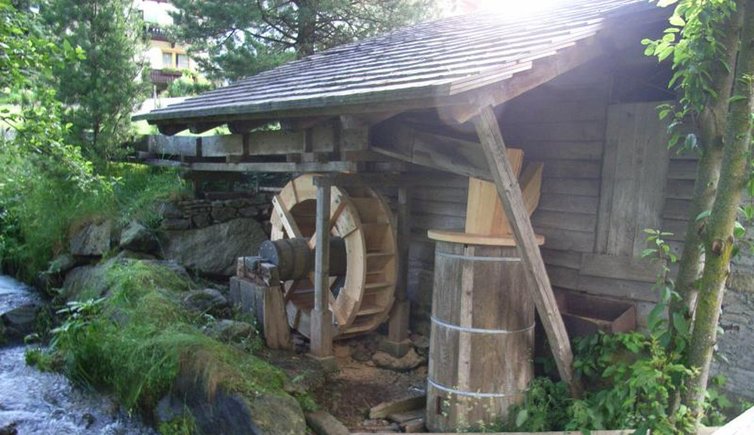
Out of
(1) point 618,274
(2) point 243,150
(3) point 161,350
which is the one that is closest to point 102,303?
(3) point 161,350

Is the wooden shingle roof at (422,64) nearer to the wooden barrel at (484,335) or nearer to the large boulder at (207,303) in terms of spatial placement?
the wooden barrel at (484,335)

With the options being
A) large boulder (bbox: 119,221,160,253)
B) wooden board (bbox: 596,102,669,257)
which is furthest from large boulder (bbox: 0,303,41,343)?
wooden board (bbox: 596,102,669,257)

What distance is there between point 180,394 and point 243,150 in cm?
313

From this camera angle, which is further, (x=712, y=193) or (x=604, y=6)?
(x=604, y=6)

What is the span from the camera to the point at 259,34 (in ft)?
36.1

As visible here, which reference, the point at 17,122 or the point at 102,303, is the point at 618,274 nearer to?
the point at 102,303

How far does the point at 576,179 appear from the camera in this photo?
467cm

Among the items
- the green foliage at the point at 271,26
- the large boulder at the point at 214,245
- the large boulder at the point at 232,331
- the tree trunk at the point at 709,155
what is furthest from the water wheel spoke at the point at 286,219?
the tree trunk at the point at 709,155

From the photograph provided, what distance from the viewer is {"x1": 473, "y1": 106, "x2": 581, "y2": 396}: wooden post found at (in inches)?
134

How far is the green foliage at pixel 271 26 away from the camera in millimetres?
10195

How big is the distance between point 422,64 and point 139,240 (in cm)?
516

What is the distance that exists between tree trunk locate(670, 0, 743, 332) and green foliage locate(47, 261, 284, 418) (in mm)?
2805

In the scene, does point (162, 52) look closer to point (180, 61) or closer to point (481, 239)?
point (180, 61)

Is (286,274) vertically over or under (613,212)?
under
